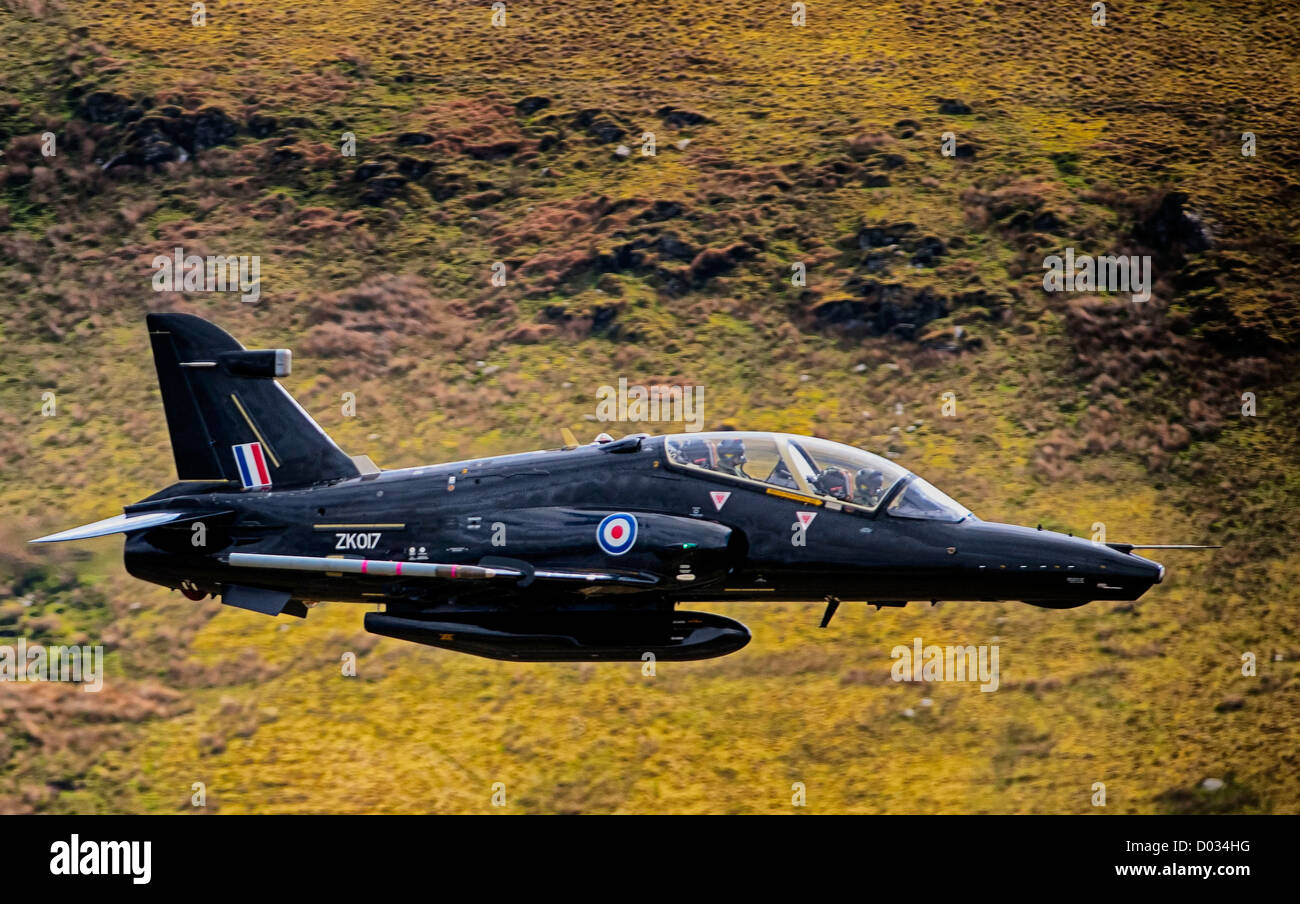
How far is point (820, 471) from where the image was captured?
20.0 meters

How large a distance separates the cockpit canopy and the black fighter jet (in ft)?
0.08

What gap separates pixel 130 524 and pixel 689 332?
71.1ft

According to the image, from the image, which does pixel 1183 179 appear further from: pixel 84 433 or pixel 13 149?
pixel 13 149

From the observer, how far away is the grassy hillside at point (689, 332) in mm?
28484

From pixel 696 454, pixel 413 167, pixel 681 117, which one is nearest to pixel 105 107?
pixel 413 167

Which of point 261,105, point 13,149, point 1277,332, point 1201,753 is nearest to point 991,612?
point 1201,753

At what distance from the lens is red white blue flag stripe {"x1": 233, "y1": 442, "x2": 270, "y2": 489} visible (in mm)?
22750

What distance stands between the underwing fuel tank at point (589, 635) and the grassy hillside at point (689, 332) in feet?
26.2

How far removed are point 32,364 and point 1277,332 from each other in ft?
115

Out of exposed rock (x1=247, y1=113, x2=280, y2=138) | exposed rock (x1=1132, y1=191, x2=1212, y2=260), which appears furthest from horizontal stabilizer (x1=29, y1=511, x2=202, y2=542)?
exposed rock (x1=1132, y1=191, x2=1212, y2=260)

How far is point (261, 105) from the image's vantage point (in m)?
51.2

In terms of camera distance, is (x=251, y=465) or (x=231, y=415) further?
(x=231, y=415)

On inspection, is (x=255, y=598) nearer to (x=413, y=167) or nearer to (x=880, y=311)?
(x=880, y=311)
